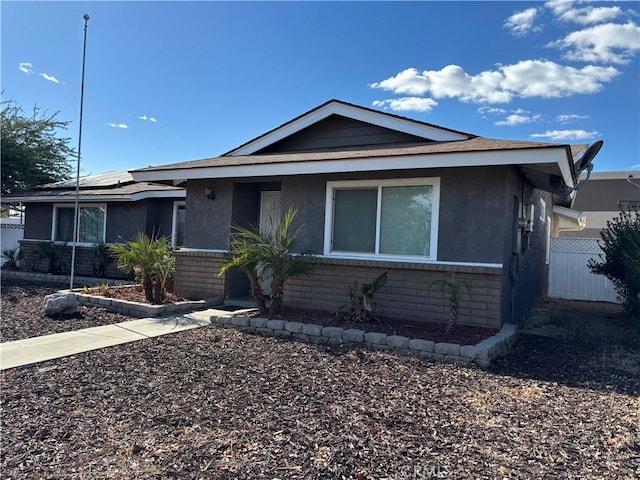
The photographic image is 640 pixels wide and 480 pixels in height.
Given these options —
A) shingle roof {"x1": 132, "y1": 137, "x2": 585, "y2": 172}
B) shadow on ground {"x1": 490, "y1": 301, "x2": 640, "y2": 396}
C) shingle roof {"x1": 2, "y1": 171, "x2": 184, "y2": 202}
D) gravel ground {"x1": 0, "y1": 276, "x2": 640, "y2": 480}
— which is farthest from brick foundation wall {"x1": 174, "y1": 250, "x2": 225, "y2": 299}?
shadow on ground {"x1": 490, "y1": 301, "x2": 640, "y2": 396}

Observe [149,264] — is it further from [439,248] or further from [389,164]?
[439,248]

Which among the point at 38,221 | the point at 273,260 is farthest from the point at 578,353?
the point at 38,221

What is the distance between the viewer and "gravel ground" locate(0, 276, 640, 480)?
2959 mm

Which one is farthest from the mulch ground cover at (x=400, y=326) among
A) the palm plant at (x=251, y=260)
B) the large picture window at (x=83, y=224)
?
the large picture window at (x=83, y=224)

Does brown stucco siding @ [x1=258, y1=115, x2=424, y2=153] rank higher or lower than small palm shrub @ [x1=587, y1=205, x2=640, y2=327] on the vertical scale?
higher

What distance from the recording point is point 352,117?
366 inches

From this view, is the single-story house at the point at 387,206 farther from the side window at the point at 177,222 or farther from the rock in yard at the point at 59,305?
the side window at the point at 177,222

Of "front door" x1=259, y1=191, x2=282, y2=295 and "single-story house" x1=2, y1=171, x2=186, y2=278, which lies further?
"single-story house" x1=2, y1=171, x2=186, y2=278

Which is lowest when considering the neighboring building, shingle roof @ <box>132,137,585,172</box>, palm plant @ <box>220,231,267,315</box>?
palm plant @ <box>220,231,267,315</box>

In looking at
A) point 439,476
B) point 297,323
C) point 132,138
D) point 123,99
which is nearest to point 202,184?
point 297,323

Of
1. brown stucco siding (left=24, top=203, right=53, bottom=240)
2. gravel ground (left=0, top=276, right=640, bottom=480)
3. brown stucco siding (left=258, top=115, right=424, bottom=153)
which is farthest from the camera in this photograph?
brown stucco siding (left=24, top=203, right=53, bottom=240)

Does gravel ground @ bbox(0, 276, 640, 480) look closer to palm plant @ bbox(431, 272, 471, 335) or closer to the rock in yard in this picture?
palm plant @ bbox(431, 272, 471, 335)

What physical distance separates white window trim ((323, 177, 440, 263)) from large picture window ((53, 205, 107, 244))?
936cm

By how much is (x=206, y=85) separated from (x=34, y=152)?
10.9m
